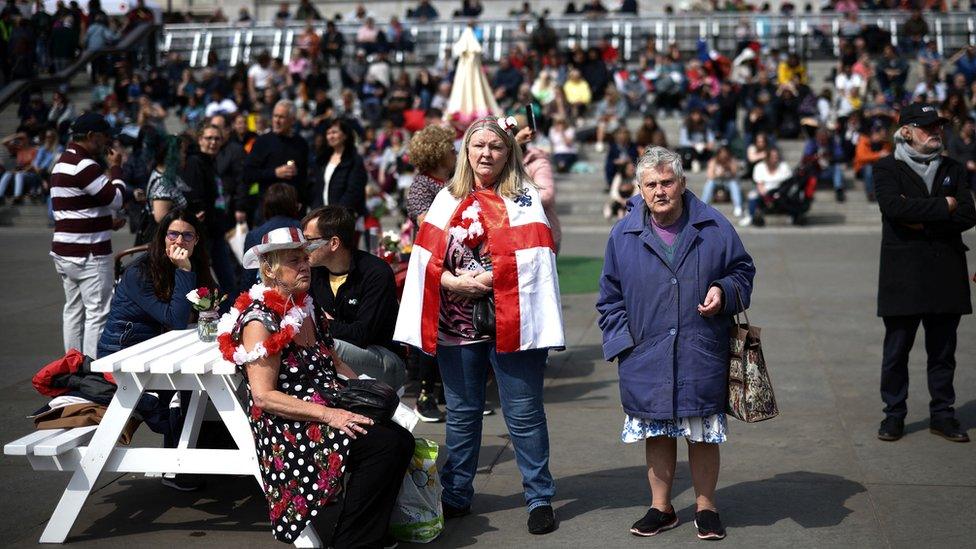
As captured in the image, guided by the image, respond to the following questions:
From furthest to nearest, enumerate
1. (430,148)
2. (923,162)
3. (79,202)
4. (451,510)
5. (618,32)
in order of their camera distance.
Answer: (618,32), (79,202), (430,148), (923,162), (451,510)

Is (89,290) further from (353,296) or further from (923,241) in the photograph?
(923,241)

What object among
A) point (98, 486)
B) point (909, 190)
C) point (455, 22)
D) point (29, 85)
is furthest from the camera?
point (455, 22)

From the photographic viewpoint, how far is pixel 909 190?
6.33 metres

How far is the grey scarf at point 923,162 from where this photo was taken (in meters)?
A: 6.33

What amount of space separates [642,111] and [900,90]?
5.12 meters

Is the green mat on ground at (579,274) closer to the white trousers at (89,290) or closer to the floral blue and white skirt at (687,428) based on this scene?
the white trousers at (89,290)

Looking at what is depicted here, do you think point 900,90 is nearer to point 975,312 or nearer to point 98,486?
point 975,312

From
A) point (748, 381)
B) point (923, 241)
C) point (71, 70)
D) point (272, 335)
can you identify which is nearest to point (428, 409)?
point (272, 335)

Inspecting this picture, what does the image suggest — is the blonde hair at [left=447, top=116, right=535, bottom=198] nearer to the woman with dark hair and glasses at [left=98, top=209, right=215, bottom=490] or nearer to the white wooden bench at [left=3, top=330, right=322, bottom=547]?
the white wooden bench at [left=3, top=330, right=322, bottom=547]

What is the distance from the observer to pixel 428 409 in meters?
7.08

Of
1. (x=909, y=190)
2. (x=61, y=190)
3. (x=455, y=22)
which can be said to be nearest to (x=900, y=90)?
(x=455, y=22)

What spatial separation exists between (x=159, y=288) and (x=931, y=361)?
432cm

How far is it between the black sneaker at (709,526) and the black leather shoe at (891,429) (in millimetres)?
1884

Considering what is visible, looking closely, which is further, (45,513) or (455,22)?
(455,22)
